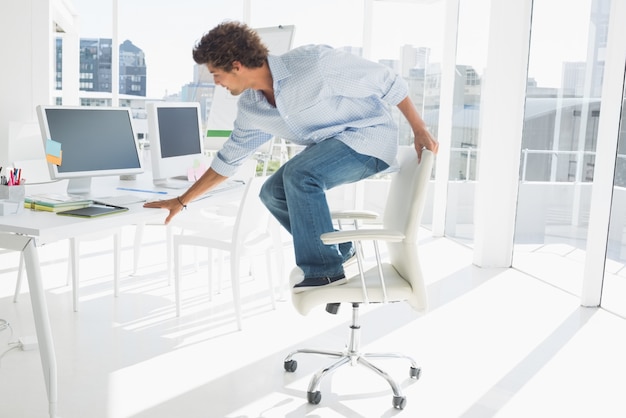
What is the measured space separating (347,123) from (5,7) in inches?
187

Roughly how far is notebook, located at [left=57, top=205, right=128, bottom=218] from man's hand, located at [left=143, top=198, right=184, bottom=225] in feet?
0.44

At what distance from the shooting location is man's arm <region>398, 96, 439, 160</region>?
280 cm

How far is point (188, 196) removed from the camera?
307cm

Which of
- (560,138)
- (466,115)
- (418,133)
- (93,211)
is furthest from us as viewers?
(466,115)

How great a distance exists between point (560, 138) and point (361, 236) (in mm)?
2892

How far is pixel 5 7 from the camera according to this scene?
629cm

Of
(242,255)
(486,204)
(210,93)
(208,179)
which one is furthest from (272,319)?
(210,93)

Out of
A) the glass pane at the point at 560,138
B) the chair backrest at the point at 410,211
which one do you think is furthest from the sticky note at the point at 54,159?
the glass pane at the point at 560,138

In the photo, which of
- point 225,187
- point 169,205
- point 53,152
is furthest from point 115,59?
point 169,205

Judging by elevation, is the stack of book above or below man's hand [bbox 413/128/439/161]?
below

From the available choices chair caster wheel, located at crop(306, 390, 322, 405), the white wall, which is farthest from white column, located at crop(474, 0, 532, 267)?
the white wall

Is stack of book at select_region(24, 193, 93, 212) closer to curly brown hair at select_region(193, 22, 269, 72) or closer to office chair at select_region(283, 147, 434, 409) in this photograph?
curly brown hair at select_region(193, 22, 269, 72)

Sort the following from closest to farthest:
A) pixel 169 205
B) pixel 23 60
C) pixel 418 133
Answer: pixel 418 133
pixel 169 205
pixel 23 60

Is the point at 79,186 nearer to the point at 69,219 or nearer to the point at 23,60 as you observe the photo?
the point at 69,219
